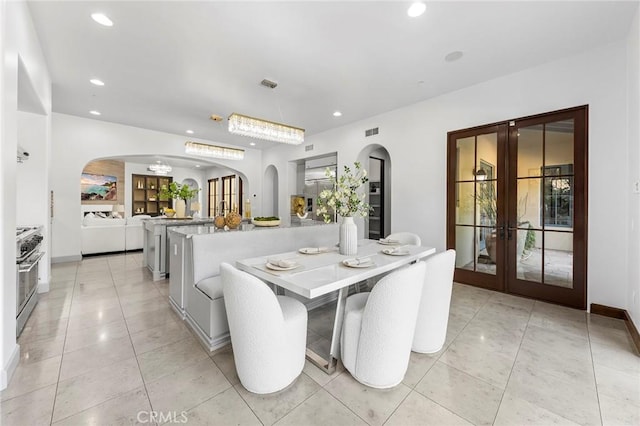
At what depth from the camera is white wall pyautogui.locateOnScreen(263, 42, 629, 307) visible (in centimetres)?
280

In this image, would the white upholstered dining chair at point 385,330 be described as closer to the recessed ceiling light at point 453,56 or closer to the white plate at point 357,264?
the white plate at point 357,264

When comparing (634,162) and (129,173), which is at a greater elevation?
(129,173)

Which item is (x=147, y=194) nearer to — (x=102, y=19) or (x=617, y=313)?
(x=102, y=19)

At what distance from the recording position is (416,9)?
Answer: 90.0 inches

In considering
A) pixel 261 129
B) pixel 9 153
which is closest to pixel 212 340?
pixel 9 153

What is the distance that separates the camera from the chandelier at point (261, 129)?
11.2 ft

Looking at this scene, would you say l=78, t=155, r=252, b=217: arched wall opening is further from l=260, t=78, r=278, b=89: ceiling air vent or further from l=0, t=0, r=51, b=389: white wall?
l=0, t=0, r=51, b=389: white wall

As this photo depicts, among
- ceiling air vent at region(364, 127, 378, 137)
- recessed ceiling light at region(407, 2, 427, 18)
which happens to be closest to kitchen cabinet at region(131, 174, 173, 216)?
ceiling air vent at region(364, 127, 378, 137)

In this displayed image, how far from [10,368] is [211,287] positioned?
140 centimetres

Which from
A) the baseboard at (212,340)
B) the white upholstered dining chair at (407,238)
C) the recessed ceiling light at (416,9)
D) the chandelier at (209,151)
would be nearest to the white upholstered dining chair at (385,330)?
the baseboard at (212,340)

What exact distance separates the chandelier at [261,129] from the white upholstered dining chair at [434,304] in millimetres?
2789

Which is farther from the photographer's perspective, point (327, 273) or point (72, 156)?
point (72, 156)

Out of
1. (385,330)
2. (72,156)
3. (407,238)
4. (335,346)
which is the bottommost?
(335,346)

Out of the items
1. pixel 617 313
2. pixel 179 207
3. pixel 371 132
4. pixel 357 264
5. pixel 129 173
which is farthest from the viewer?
pixel 129 173
